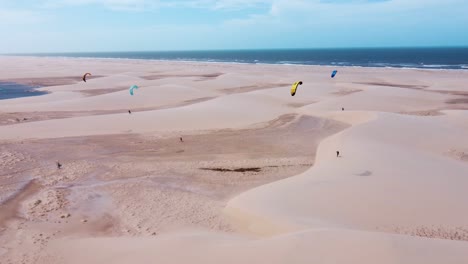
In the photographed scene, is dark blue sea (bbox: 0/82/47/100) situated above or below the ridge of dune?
above

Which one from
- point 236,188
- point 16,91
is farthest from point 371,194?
point 16,91

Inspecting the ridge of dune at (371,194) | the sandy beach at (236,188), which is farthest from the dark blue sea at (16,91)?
the ridge of dune at (371,194)

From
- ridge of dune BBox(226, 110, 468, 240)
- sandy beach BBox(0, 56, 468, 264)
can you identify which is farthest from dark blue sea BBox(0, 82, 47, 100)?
ridge of dune BBox(226, 110, 468, 240)

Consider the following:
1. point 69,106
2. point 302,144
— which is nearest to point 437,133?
point 302,144

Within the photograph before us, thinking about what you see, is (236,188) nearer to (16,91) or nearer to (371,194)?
(371,194)

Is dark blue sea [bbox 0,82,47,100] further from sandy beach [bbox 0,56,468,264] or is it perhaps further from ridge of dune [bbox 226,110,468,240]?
ridge of dune [bbox 226,110,468,240]
